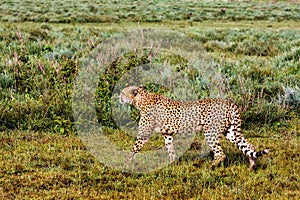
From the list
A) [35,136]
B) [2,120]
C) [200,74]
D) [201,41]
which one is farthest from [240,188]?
[201,41]

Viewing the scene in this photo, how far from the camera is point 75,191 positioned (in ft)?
19.0

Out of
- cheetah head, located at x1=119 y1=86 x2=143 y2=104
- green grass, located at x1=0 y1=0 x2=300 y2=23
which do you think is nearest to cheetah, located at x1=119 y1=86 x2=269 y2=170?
cheetah head, located at x1=119 y1=86 x2=143 y2=104

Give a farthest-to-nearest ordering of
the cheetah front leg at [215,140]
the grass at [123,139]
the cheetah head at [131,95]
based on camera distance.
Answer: the cheetah head at [131,95] < the cheetah front leg at [215,140] < the grass at [123,139]

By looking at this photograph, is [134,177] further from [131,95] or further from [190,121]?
[131,95]

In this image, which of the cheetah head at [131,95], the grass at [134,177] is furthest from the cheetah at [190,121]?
the grass at [134,177]

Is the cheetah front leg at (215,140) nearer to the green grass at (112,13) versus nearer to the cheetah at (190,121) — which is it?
the cheetah at (190,121)

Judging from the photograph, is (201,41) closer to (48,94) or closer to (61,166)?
(48,94)

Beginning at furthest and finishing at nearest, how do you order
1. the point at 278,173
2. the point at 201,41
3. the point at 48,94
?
1. the point at 201,41
2. the point at 48,94
3. the point at 278,173

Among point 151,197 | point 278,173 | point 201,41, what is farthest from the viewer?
point 201,41

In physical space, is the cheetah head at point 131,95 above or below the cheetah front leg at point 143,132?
above

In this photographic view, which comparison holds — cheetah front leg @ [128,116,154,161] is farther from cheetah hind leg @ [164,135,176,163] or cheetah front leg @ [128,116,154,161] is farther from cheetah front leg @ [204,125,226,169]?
cheetah front leg @ [204,125,226,169]

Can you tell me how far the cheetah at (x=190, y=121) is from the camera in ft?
21.5

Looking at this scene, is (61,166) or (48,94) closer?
(61,166)

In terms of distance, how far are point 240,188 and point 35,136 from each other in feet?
11.7
